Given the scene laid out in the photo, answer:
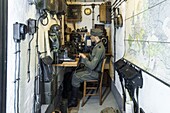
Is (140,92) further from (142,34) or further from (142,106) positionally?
(142,34)

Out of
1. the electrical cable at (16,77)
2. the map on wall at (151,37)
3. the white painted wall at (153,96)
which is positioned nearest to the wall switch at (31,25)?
the electrical cable at (16,77)

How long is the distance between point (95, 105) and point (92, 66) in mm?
820

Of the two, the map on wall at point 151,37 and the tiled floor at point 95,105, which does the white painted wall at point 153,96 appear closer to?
the map on wall at point 151,37

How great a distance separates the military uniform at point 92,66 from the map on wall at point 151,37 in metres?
1.63

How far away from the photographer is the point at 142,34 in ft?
9.36

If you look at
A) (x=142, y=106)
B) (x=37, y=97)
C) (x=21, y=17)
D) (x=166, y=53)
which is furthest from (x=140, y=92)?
(x=21, y=17)

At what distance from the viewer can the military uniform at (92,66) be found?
201 inches

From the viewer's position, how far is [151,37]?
8.13ft

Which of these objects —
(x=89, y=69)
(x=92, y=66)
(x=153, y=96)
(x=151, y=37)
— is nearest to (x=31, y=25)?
(x=151, y=37)

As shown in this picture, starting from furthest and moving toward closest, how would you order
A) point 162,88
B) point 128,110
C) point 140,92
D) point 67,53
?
point 67,53 < point 128,110 < point 140,92 < point 162,88

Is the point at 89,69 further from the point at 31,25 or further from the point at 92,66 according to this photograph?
the point at 31,25

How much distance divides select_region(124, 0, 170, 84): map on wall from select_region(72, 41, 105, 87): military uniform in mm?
1631

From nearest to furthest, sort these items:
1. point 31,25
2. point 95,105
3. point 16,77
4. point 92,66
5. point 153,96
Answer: point 16,77
point 153,96
point 31,25
point 92,66
point 95,105

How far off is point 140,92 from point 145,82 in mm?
261
